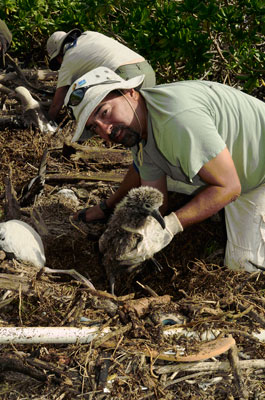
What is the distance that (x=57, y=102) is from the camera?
649cm

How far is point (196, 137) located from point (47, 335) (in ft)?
5.48

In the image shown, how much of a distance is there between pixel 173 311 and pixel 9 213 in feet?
7.29

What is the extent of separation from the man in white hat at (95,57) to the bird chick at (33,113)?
771mm

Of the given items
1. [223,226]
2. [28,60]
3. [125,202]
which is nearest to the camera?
[125,202]

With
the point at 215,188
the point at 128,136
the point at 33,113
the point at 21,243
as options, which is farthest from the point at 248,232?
the point at 33,113

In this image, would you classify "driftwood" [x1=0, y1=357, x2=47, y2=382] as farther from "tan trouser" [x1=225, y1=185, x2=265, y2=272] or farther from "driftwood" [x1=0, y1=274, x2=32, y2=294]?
"tan trouser" [x1=225, y1=185, x2=265, y2=272]

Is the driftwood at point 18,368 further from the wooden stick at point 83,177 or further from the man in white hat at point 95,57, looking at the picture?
the man in white hat at point 95,57

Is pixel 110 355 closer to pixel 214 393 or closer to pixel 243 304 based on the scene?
pixel 214 393

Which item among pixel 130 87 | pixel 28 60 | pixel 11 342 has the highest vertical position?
pixel 130 87

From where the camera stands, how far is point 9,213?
4984 millimetres

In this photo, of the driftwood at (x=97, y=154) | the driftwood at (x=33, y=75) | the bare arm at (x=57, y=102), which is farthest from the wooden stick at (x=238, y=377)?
the driftwood at (x=33, y=75)

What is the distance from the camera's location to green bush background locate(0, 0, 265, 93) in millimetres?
5727

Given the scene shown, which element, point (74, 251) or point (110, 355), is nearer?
point (110, 355)

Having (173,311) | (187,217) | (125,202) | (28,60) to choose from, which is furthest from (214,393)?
(28,60)
